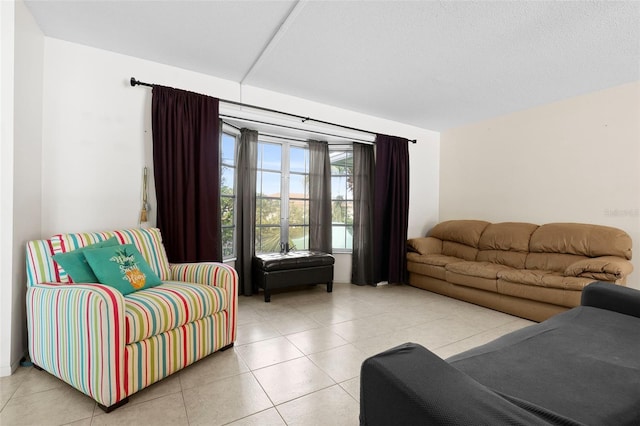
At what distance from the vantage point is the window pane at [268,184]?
403 cm

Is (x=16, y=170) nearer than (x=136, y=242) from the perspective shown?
Yes

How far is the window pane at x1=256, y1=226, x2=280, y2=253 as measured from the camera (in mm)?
4020

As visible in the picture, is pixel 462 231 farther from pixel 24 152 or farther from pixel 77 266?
pixel 24 152

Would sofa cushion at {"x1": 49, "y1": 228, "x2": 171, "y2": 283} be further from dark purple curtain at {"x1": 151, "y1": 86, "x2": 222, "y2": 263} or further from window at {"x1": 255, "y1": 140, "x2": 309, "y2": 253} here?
window at {"x1": 255, "y1": 140, "x2": 309, "y2": 253}

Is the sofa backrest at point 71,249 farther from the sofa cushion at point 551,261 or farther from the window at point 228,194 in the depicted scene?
the sofa cushion at point 551,261

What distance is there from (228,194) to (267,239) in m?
0.83

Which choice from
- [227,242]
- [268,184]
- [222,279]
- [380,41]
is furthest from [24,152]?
[380,41]

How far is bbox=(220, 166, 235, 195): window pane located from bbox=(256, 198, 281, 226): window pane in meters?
0.43

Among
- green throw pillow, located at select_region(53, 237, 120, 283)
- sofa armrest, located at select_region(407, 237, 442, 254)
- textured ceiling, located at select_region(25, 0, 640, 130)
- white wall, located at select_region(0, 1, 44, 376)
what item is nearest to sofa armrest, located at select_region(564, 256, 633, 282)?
sofa armrest, located at select_region(407, 237, 442, 254)

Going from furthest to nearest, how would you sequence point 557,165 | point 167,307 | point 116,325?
point 557,165 < point 167,307 < point 116,325

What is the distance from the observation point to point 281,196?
13.8 ft

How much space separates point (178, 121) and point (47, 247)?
1.48 meters

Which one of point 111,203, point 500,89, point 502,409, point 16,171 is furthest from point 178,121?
point 500,89

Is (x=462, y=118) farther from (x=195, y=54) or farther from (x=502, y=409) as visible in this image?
(x=502, y=409)
